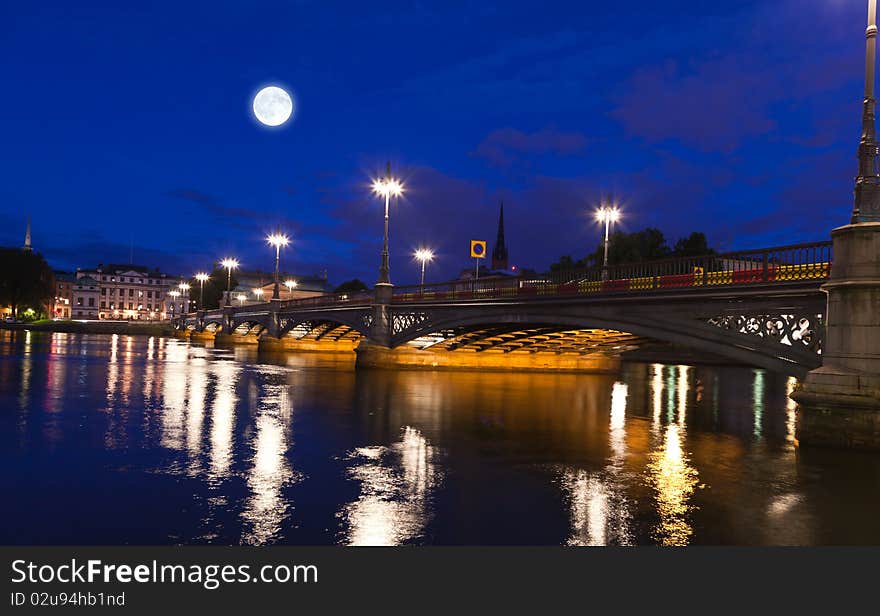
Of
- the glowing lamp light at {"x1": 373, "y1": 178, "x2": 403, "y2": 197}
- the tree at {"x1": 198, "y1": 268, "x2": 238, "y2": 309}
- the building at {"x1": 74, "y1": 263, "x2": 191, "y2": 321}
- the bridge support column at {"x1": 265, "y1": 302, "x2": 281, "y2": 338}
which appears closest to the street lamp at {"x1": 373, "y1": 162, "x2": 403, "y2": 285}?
the glowing lamp light at {"x1": 373, "y1": 178, "x2": 403, "y2": 197}

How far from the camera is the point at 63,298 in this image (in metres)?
194

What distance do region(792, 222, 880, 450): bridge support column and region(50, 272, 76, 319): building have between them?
201271 millimetres

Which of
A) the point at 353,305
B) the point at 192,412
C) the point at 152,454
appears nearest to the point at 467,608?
the point at 152,454

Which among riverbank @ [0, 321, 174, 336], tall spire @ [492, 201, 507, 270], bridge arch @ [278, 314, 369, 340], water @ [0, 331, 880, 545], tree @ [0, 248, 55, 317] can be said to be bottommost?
water @ [0, 331, 880, 545]

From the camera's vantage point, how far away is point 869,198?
558 inches

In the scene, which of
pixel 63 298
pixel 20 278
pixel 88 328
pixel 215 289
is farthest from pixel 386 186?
pixel 63 298

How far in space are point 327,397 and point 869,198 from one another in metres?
17.7

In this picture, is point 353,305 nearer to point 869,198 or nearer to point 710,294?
point 710,294

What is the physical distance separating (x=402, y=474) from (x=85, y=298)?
206 m

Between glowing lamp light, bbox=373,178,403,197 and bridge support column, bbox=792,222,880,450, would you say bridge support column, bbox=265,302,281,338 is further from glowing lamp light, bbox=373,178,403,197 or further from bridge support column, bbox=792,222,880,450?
bridge support column, bbox=792,222,880,450

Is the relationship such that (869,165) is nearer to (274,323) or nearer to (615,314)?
(615,314)

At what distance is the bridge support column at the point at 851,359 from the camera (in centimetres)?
1378

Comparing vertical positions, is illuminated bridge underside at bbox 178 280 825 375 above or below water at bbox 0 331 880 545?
above

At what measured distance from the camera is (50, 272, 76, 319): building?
7352 inches
